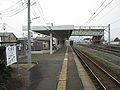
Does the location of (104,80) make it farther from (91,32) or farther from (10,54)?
(91,32)

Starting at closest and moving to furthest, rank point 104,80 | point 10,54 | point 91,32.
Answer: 1. point 104,80
2. point 10,54
3. point 91,32

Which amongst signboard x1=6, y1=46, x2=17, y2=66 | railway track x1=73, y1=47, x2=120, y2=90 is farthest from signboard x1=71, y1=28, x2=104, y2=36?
signboard x1=6, y1=46, x2=17, y2=66

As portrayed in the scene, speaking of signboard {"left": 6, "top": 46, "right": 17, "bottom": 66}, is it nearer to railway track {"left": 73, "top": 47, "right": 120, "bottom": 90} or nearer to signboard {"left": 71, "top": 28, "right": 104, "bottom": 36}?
railway track {"left": 73, "top": 47, "right": 120, "bottom": 90}

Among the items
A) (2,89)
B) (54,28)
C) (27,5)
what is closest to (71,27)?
(54,28)

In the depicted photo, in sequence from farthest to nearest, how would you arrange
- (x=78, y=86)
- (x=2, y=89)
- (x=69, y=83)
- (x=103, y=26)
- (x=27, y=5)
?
1. (x=103, y=26)
2. (x=27, y=5)
3. (x=69, y=83)
4. (x=78, y=86)
5. (x=2, y=89)

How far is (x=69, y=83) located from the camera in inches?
249

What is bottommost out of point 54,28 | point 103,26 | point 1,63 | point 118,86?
point 118,86

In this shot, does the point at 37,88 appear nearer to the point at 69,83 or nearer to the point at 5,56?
the point at 69,83

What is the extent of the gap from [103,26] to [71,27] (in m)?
22.0

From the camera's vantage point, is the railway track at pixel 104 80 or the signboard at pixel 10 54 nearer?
the railway track at pixel 104 80

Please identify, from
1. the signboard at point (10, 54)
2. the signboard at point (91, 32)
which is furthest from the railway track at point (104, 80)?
the signboard at point (91, 32)

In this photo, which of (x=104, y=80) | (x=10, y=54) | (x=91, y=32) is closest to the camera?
(x=104, y=80)

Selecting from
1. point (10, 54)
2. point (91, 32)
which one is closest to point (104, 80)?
point (10, 54)

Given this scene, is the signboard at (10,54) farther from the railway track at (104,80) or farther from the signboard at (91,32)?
the signboard at (91,32)
